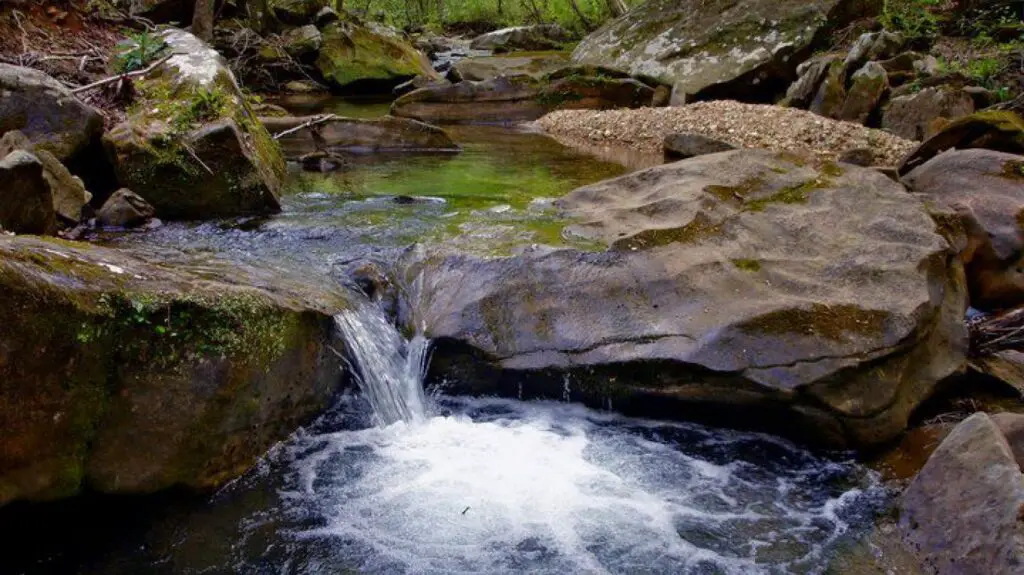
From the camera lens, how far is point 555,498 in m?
3.55

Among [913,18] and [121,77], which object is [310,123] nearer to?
[121,77]

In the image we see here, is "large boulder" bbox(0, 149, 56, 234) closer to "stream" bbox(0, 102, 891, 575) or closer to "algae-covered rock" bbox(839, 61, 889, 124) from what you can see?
"stream" bbox(0, 102, 891, 575)

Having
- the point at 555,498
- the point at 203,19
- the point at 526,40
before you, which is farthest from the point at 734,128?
the point at 526,40

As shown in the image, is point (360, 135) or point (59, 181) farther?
point (360, 135)

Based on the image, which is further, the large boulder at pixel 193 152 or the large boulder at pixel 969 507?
the large boulder at pixel 193 152

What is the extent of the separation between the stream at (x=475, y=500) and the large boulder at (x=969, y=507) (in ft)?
0.78

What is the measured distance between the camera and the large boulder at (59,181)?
522 cm

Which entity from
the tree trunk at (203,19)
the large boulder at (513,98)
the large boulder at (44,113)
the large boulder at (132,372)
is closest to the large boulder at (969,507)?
the large boulder at (132,372)

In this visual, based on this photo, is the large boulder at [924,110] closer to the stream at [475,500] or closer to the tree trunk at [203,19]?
the stream at [475,500]

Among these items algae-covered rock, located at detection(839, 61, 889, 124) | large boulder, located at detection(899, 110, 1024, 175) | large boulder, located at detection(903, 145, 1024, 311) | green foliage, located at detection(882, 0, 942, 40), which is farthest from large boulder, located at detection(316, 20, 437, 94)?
large boulder, located at detection(903, 145, 1024, 311)

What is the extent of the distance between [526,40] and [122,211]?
64.4ft

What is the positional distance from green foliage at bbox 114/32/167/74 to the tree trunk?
23.3 ft

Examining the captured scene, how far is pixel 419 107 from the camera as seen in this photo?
47.2ft

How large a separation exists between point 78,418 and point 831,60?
36.3 ft
